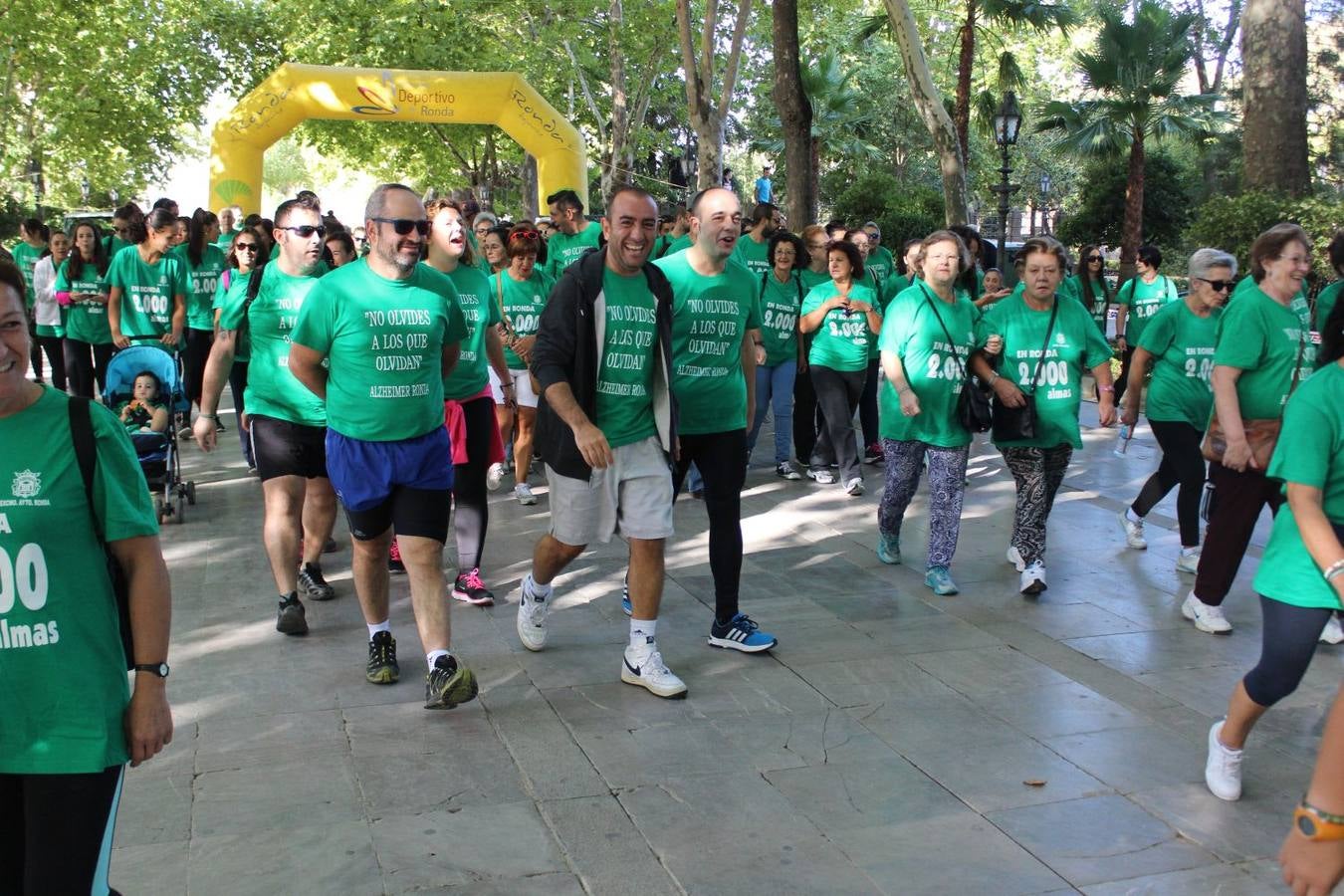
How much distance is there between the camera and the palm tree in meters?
23.9

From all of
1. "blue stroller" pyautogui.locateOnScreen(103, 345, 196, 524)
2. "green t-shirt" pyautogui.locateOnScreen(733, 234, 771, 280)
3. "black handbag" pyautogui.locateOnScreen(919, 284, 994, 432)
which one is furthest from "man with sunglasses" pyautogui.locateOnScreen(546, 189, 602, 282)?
"black handbag" pyautogui.locateOnScreen(919, 284, 994, 432)

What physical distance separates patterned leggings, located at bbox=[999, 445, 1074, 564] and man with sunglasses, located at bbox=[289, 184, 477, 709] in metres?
3.29

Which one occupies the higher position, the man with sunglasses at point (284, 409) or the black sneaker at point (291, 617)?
the man with sunglasses at point (284, 409)

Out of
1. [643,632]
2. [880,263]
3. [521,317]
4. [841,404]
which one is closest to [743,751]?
[643,632]

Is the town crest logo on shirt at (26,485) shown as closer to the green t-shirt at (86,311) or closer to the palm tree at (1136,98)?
the green t-shirt at (86,311)

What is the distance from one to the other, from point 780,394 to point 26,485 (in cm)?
783

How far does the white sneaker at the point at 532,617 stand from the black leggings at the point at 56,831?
3214mm

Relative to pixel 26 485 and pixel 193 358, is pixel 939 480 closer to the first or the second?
pixel 26 485

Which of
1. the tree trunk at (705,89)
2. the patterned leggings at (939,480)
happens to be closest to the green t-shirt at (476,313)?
the patterned leggings at (939,480)

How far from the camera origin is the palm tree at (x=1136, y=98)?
23.9 meters

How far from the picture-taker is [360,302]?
16.0 feet

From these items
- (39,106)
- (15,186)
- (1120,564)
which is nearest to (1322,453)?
(1120,564)

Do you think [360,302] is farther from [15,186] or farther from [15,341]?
[15,186]

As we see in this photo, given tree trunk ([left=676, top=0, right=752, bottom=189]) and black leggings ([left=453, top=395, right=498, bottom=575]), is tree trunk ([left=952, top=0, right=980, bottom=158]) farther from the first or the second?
black leggings ([left=453, top=395, right=498, bottom=575])
